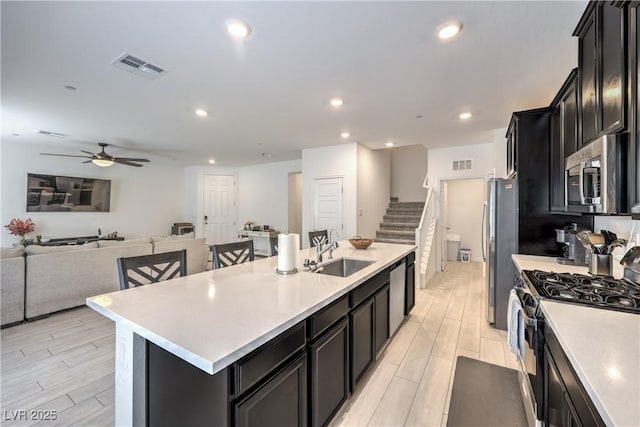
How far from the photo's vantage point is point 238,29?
6.44 ft

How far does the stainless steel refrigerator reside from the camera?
3.11m

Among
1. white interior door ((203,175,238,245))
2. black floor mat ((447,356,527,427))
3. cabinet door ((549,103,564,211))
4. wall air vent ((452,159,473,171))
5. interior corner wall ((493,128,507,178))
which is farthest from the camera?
white interior door ((203,175,238,245))

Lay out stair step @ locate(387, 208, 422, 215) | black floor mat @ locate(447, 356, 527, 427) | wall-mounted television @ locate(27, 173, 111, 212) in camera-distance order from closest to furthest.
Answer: black floor mat @ locate(447, 356, 527, 427), wall-mounted television @ locate(27, 173, 111, 212), stair step @ locate(387, 208, 422, 215)

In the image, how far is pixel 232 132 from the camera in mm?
4742

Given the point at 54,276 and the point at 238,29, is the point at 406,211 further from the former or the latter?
the point at 54,276

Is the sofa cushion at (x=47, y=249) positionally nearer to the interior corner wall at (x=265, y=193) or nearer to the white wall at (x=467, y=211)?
the interior corner wall at (x=265, y=193)

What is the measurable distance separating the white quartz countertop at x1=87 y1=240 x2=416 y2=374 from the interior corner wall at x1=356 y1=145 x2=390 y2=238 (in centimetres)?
367

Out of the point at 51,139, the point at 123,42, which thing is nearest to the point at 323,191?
the point at 123,42

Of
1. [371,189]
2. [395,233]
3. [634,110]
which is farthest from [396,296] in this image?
[371,189]

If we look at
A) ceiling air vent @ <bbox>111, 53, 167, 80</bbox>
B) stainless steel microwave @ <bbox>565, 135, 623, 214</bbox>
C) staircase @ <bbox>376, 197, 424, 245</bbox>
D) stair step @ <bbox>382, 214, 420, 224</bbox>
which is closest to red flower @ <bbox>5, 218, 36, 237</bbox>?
ceiling air vent @ <bbox>111, 53, 167, 80</bbox>

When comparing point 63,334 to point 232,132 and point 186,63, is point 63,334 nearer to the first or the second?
point 186,63

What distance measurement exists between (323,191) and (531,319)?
15.3 feet

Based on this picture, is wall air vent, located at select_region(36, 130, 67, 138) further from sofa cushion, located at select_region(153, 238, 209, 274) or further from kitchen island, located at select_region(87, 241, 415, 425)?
kitchen island, located at select_region(87, 241, 415, 425)

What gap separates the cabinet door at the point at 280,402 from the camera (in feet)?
3.52
